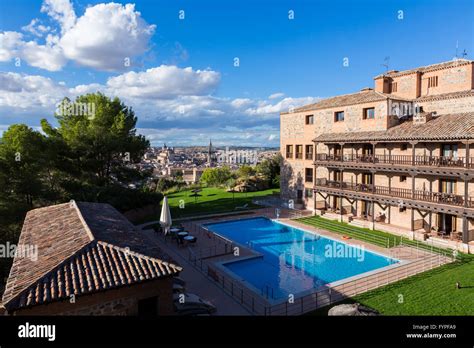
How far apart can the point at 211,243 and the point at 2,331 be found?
48.2 ft

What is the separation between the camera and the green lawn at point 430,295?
35.4ft

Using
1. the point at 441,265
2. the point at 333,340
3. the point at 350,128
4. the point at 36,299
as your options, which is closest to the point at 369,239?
the point at 441,265

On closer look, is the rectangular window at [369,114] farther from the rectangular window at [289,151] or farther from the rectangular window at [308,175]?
the rectangular window at [289,151]

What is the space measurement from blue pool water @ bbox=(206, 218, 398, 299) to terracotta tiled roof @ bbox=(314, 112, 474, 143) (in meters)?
7.52

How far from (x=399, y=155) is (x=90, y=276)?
2020 cm

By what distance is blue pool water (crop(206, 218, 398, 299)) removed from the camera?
14.3 metres

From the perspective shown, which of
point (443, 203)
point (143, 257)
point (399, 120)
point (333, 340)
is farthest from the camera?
point (399, 120)

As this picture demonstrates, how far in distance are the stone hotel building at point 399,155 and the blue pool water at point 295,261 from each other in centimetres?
472

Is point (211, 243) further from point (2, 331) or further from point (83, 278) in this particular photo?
point (2, 331)

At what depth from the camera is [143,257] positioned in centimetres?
940

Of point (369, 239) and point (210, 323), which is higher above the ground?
point (210, 323)

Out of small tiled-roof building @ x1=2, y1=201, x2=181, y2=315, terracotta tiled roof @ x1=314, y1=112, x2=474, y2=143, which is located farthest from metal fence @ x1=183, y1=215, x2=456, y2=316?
terracotta tiled roof @ x1=314, y1=112, x2=474, y2=143

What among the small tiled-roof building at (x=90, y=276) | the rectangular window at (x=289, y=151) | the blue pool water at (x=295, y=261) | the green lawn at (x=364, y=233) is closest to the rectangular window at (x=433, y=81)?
the green lawn at (x=364, y=233)

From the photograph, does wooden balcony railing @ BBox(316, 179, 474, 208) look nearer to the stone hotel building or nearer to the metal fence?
the stone hotel building
